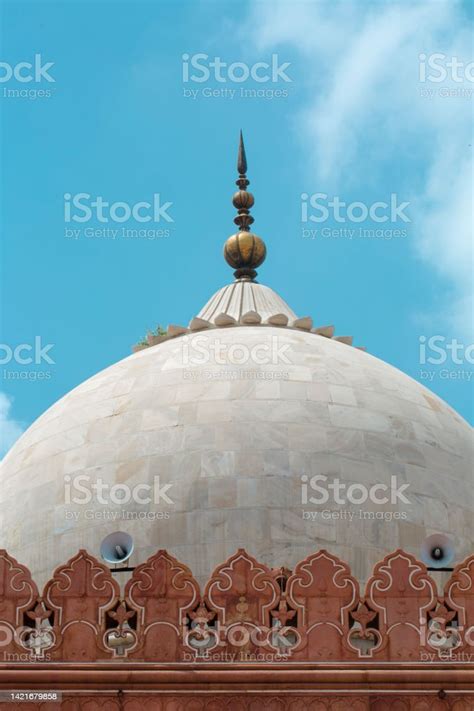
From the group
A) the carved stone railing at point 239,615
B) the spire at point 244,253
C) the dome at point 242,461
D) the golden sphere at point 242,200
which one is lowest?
the carved stone railing at point 239,615

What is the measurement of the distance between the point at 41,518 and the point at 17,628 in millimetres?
4728

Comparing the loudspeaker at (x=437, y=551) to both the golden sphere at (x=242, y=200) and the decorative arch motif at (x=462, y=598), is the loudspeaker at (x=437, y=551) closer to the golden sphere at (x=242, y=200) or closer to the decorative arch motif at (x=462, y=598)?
the decorative arch motif at (x=462, y=598)

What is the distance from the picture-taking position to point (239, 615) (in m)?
18.4

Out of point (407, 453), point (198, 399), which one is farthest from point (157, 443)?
point (407, 453)

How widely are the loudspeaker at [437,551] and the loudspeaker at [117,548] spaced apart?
3.48 metres

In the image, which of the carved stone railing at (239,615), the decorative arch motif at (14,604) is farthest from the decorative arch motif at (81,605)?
the decorative arch motif at (14,604)

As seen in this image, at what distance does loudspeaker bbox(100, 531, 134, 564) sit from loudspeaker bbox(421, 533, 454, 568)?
3479 mm

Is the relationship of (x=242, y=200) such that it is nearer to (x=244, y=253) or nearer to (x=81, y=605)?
(x=244, y=253)

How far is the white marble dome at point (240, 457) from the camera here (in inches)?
869

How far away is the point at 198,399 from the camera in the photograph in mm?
23672

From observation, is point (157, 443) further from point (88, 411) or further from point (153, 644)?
point (153, 644)

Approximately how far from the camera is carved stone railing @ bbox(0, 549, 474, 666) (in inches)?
719

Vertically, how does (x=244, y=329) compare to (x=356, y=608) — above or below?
above

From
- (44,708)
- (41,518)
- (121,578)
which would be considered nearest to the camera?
(44,708)
